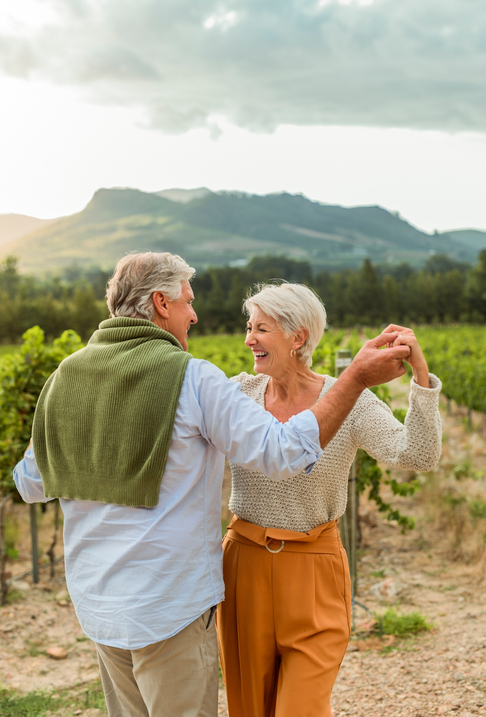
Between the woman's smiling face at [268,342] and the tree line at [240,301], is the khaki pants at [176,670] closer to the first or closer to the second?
the woman's smiling face at [268,342]

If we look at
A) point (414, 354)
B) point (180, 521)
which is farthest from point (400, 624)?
point (180, 521)

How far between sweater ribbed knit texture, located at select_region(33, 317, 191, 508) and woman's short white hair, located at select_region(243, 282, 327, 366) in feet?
1.90

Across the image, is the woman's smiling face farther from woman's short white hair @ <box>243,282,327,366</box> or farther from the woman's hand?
the woman's hand

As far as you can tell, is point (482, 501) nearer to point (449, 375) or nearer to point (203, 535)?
point (203, 535)

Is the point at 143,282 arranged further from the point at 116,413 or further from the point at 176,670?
the point at 176,670

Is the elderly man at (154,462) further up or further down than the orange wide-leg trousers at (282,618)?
further up

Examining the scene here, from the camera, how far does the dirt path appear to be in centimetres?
325

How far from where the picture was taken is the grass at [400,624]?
13.2ft

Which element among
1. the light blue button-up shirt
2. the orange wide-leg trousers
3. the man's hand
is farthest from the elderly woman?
the light blue button-up shirt

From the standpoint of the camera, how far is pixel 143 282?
1.79 m

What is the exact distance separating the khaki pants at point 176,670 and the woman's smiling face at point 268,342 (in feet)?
2.89

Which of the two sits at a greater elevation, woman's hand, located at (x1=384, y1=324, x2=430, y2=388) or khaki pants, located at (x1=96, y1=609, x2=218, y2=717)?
woman's hand, located at (x1=384, y1=324, x2=430, y2=388)

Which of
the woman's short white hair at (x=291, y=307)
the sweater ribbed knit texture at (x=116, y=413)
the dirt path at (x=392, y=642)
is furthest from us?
the dirt path at (x=392, y=642)

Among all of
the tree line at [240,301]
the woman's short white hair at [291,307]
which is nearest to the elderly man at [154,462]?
the woman's short white hair at [291,307]
